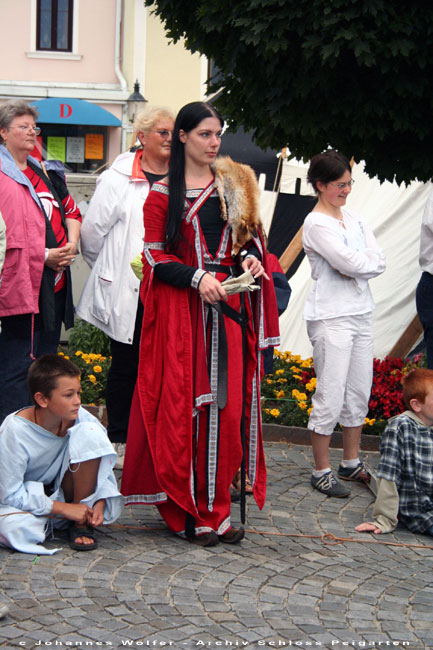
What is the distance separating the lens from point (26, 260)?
5.44m

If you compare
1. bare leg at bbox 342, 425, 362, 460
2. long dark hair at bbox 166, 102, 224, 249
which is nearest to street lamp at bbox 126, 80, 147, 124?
bare leg at bbox 342, 425, 362, 460

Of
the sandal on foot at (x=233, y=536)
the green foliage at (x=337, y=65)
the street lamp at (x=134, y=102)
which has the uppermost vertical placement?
the street lamp at (x=134, y=102)

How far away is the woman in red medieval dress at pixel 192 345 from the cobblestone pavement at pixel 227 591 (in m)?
0.25

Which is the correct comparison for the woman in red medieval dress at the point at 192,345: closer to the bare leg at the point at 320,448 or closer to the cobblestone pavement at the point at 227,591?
the cobblestone pavement at the point at 227,591

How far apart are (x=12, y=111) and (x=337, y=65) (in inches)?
72.5

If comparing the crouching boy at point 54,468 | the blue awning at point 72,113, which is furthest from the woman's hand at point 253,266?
the blue awning at point 72,113

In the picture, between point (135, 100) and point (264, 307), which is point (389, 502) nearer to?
point (264, 307)

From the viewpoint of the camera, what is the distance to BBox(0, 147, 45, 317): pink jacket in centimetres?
537

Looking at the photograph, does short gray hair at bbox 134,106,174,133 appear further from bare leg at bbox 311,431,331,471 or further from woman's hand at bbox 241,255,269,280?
bare leg at bbox 311,431,331,471

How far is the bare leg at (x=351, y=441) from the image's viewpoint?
6078 mm

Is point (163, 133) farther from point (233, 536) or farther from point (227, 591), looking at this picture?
point (227, 591)

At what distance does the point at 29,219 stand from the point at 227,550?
2.07 metres

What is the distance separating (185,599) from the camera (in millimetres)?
4059

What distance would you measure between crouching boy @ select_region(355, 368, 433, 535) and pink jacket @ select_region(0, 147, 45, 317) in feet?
6.55
